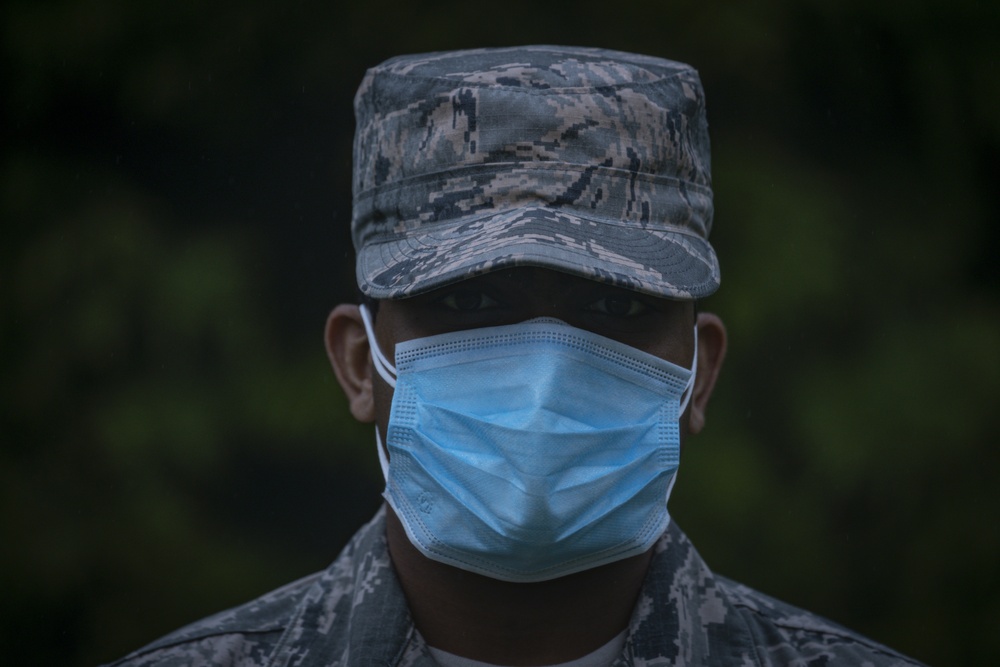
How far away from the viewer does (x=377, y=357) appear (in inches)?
99.3

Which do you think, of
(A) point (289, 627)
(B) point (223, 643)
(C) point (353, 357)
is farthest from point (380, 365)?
(B) point (223, 643)

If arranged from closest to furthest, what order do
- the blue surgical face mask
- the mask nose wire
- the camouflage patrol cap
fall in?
the blue surgical face mask, the camouflage patrol cap, the mask nose wire

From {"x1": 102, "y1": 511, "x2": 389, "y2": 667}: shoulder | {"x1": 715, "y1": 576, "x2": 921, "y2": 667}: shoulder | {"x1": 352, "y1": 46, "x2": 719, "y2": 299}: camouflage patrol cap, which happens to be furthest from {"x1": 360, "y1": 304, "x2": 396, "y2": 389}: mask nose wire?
{"x1": 715, "y1": 576, "x2": 921, "y2": 667}: shoulder

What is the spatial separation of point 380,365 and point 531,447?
19.5 inches

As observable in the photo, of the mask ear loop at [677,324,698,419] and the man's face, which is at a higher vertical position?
the man's face

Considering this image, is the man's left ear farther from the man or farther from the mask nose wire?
the mask nose wire

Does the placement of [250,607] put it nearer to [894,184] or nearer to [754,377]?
[754,377]

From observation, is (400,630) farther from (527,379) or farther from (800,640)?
(800,640)

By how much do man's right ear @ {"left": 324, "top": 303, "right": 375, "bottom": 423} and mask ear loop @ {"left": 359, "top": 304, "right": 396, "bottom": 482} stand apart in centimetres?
4

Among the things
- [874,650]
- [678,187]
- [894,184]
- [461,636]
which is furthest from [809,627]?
[894,184]

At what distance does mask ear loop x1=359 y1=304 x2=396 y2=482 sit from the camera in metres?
2.46

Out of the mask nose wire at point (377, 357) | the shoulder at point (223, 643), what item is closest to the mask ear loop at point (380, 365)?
the mask nose wire at point (377, 357)

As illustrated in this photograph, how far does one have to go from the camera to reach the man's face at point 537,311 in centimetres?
231

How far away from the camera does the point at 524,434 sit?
2.20m
